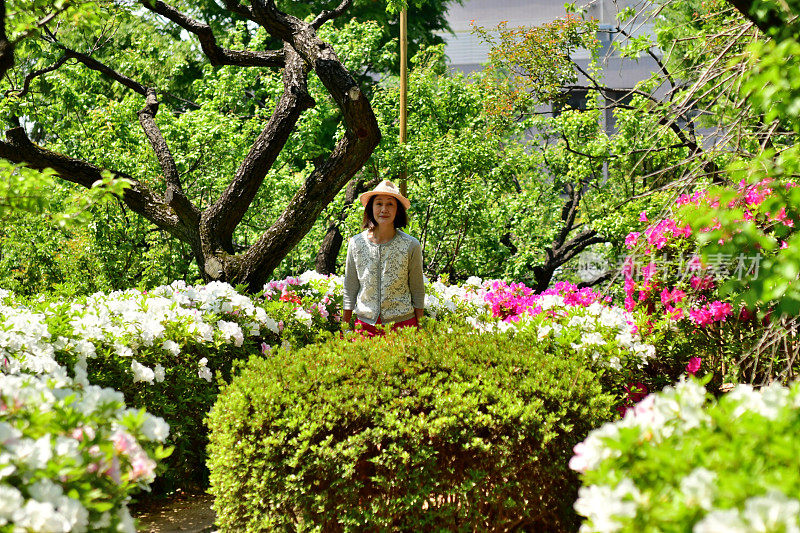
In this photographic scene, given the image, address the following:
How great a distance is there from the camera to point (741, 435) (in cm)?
184

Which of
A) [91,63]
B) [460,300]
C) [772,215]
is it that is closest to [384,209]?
[460,300]

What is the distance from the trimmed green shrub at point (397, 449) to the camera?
324 cm

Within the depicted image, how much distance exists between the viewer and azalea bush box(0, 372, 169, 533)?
5.64 ft

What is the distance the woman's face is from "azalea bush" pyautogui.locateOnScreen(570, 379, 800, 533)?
10.6 feet

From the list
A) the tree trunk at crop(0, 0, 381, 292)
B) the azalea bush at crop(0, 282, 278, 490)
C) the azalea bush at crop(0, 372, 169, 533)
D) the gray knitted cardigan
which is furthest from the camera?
the tree trunk at crop(0, 0, 381, 292)

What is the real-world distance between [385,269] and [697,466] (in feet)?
11.7

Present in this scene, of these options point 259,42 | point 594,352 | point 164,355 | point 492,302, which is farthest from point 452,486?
point 259,42

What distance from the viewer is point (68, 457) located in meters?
1.84

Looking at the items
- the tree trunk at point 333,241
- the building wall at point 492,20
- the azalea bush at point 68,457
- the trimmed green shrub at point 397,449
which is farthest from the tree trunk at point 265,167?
the building wall at point 492,20

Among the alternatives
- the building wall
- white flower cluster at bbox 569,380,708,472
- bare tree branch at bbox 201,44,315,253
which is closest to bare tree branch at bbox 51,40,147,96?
bare tree branch at bbox 201,44,315,253

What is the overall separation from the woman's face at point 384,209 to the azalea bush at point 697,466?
3229 millimetres

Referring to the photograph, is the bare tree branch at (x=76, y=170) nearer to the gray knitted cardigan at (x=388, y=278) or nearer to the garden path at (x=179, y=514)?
the gray knitted cardigan at (x=388, y=278)

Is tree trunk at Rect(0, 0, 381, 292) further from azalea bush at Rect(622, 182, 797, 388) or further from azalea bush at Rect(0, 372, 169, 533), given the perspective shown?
azalea bush at Rect(0, 372, 169, 533)

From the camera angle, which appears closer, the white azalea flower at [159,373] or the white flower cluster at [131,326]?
the white flower cluster at [131,326]
